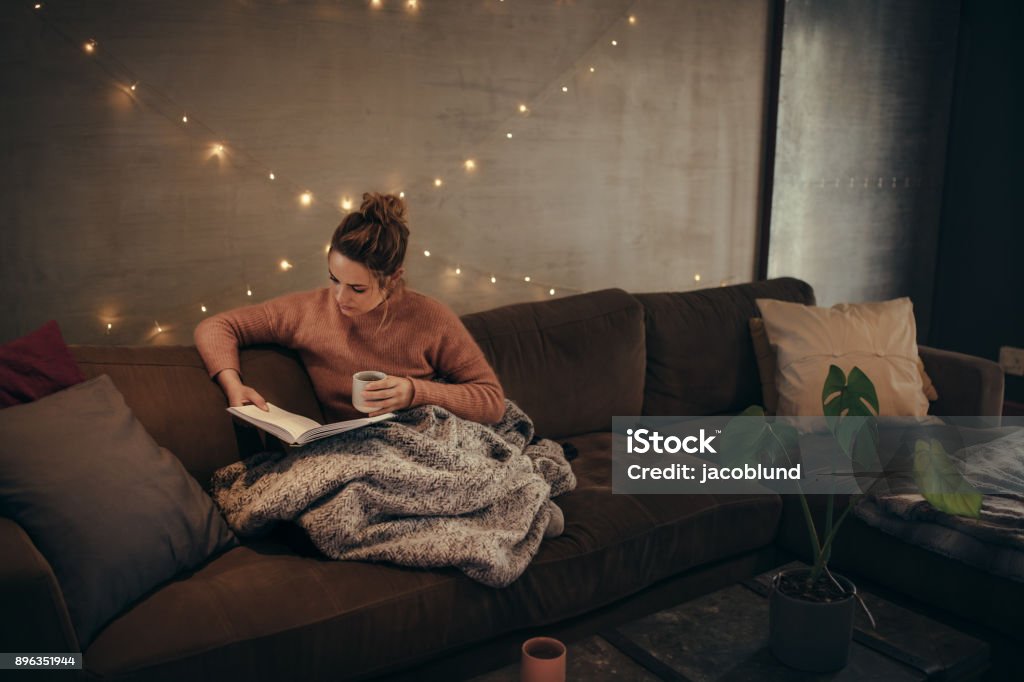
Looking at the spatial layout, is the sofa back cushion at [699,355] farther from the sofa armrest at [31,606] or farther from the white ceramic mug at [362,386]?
the sofa armrest at [31,606]

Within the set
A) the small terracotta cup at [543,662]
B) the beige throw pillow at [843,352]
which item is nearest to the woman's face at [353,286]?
the small terracotta cup at [543,662]

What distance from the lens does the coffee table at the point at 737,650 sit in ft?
4.72

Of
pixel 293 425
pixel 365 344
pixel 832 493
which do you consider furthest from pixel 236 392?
pixel 832 493

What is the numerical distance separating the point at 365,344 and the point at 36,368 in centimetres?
69

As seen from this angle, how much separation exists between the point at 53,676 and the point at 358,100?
65.7 inches

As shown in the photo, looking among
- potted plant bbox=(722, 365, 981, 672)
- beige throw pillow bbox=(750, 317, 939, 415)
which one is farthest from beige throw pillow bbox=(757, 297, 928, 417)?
potted plant bbox=(722, 365, 981, 672)

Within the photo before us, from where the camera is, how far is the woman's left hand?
6.16ft

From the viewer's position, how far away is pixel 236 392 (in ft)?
6.34

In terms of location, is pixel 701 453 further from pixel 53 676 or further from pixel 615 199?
pixel 53 676

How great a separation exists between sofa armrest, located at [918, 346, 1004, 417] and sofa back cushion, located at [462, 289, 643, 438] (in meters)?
0.93

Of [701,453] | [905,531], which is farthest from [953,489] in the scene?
[701,453]

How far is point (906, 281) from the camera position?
3.95 metres

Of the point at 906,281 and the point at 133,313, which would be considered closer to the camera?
the point at 133,313

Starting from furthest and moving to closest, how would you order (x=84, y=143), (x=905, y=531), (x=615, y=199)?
1. (x=615, y=199)
2. (x=84, y=143)
3. (x=905, y=531)
